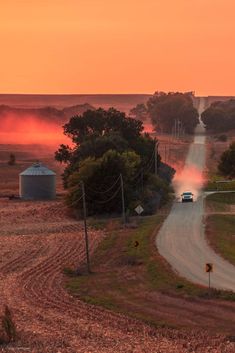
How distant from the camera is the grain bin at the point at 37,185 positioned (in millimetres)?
87000

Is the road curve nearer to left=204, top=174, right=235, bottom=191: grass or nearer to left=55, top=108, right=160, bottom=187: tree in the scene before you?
left=204, top=174, right=235, bottom=191: grass

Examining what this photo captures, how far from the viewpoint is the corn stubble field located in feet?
82.1

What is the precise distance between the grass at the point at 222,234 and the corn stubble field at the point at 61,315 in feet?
27.5

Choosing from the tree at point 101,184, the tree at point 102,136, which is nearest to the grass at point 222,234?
the tree at point 101,184

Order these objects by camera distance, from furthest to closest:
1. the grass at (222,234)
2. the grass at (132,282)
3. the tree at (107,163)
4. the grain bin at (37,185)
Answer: the grain bin at (37,185), the tree at (107,163), the grass at (222,234), the grass at (132,282)

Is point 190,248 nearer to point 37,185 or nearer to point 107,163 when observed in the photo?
point 107,163

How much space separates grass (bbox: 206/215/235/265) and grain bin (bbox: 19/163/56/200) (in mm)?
27407

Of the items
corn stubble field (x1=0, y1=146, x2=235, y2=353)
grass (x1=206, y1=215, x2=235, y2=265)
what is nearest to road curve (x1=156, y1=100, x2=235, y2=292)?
grass (x1=206, y1=215, x2=235, y2=265)

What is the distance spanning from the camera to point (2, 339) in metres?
25.8

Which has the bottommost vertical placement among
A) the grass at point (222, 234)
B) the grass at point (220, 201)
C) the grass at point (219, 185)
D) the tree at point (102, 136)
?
the grass at point (220, 201)

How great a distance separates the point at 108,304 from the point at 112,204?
3873 centimetres

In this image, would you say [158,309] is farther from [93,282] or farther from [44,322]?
[93,282]

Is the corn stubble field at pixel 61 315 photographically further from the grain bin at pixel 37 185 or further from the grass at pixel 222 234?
the grain bin at pixel 37 185

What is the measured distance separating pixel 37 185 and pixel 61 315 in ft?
189
